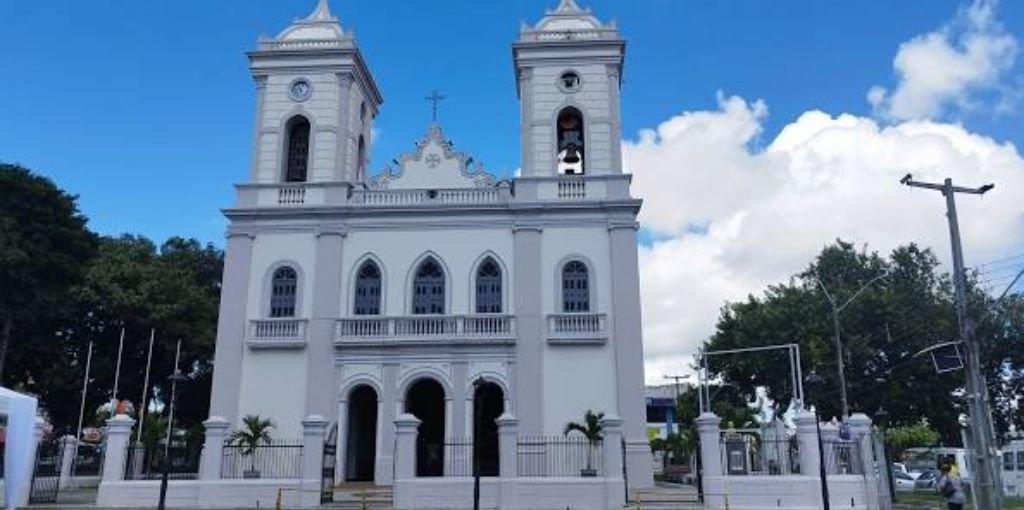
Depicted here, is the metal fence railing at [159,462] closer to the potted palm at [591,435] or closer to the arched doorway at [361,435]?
the arched doorway at [361,435]

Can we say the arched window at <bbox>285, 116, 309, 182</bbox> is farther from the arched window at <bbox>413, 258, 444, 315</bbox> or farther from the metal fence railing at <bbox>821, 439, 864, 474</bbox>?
the metal fence railing at <bbox>821, 439, 864, 474</bbox>

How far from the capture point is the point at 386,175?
1053 inches

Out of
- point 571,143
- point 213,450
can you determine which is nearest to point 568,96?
point 571,143

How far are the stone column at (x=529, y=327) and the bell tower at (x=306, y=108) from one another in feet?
20.1

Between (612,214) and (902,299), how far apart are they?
1725 centimetres

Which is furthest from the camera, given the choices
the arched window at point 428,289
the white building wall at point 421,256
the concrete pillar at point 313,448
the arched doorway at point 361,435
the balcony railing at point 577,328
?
the arched window at point 428,289

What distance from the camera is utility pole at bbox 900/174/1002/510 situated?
13484 mm

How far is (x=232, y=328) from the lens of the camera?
24812 mm

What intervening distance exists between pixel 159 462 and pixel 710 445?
14838 mm

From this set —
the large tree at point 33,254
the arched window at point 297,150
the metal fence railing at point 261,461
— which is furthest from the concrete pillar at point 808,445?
the large tree at point 33,254

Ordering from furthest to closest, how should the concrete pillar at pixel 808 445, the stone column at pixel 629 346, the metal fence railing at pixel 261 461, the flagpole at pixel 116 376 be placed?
the flagpole at pixel 116 376 → the stone column at pixel 629 346 → the metal fence railing at pixel 261 461 → the concrete pillar at pixel 808 445

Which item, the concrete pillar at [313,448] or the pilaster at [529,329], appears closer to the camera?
the concrete pillar at [313,448]

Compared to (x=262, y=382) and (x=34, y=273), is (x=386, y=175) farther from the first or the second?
(x=34, y=273)

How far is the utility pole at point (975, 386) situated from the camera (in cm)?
1348
